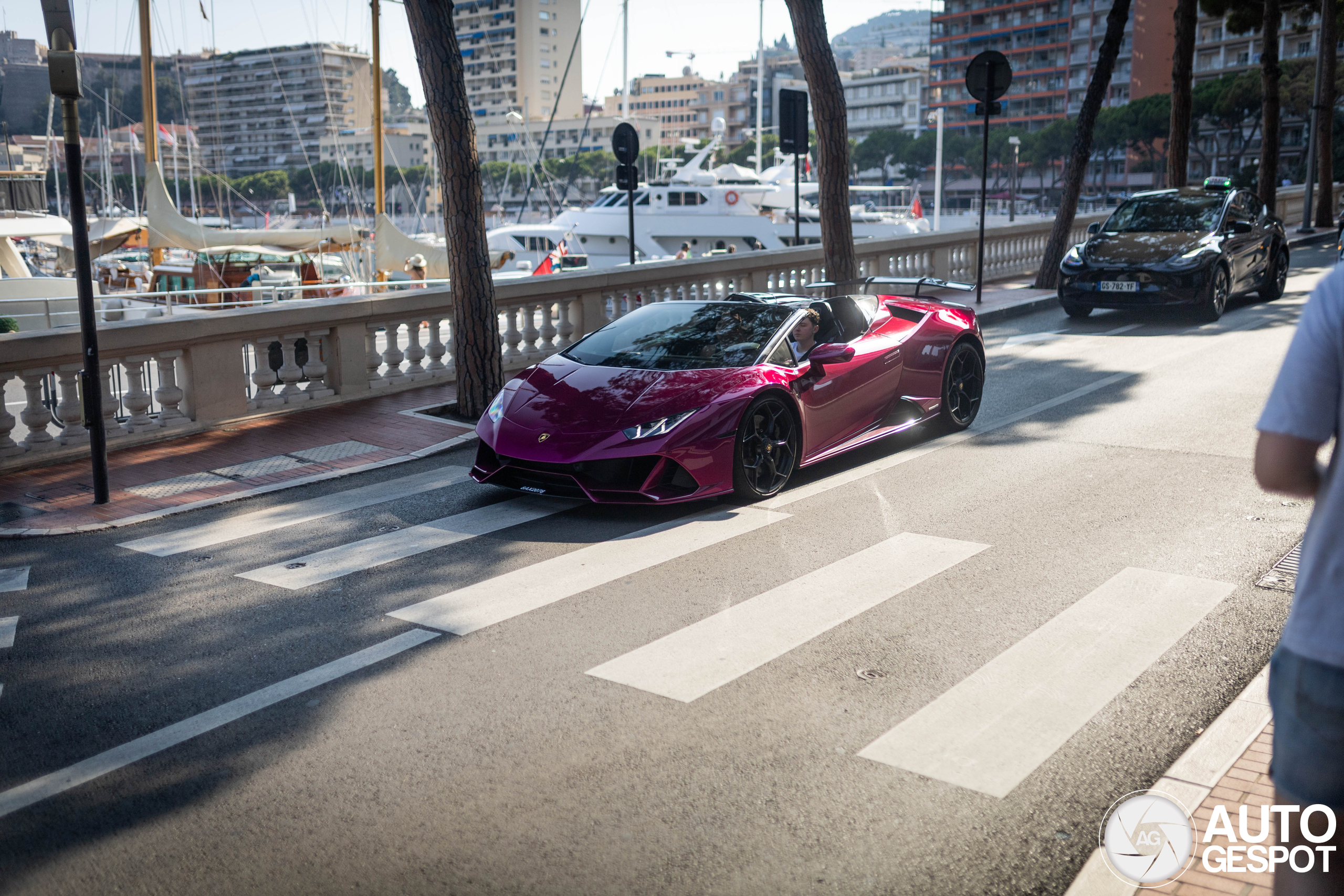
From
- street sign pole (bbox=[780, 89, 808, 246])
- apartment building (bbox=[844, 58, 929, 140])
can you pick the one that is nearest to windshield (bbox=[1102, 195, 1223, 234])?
street sign pole (bbox=[780, 89, 808, 246])

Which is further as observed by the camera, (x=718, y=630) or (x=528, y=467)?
(x=528, y=467)

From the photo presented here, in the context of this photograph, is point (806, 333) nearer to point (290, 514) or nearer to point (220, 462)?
point (290, 514)

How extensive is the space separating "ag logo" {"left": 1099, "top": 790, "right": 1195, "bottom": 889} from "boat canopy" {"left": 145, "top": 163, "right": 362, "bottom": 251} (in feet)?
95.1

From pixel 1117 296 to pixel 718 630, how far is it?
1220cm

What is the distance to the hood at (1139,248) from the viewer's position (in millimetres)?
15742

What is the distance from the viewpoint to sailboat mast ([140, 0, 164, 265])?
28938 millimetres

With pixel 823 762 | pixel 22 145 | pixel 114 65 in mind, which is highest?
pixel 114 65

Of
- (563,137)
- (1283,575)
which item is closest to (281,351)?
(1283,575)

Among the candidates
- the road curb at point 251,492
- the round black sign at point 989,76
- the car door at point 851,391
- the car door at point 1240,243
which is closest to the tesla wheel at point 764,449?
the car door at point 851,391

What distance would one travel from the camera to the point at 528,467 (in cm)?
725

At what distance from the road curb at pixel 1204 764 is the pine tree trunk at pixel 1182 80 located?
22518 mm

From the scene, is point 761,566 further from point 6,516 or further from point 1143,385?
point 1143,385

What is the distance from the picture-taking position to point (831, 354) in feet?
26.3

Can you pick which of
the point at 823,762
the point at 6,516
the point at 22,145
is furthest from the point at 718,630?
A: the point at 22,145
